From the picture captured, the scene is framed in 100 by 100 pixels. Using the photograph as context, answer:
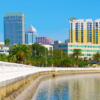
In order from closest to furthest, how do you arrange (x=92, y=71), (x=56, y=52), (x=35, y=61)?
(x=92, y=71) < (x=35, y=61) < (x=56, y=52)

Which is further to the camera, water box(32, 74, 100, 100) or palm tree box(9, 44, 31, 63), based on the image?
palm tree box(9, 44, 31, 63)

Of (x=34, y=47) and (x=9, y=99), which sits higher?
(x=34, y=47)

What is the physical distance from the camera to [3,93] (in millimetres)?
15867

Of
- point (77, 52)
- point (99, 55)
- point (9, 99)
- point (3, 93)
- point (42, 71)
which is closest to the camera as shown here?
point (3, 93)

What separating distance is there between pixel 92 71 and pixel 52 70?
2730 centimetres

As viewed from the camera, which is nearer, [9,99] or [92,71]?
[9,99]

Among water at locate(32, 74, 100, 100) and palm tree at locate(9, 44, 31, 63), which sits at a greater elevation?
palm tree at locate(9, 44, 31, 63)

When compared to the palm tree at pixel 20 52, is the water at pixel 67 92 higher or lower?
lower

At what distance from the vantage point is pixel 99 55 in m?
170

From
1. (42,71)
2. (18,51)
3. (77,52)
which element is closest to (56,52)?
(77,52)

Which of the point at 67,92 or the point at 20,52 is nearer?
the point at 67,92

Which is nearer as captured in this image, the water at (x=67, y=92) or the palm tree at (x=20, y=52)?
the water at (x=67, y=92)

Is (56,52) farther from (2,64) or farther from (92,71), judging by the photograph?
(2,64)

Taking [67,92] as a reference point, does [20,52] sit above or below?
above
